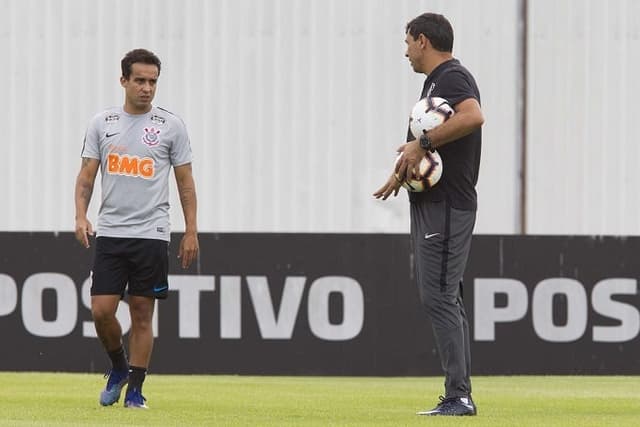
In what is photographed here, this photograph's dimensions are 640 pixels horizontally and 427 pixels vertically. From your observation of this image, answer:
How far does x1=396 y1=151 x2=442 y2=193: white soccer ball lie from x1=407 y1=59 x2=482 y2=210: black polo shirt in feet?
0.16

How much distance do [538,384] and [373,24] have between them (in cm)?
476

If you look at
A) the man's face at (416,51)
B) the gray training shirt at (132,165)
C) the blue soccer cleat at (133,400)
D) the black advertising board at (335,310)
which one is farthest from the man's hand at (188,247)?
Answer: the black advertising board at (335,310)

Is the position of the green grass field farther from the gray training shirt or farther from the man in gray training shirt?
the gray training shirt

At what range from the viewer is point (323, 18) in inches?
596

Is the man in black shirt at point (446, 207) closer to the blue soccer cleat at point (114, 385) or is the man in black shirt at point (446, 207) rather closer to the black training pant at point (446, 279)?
the black training pant at point (446, 279)

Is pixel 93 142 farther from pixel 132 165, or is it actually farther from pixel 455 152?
pixel 455 152

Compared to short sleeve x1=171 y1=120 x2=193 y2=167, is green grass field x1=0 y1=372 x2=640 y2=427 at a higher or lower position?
A: lower

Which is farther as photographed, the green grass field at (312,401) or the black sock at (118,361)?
the black sock at (118,361)

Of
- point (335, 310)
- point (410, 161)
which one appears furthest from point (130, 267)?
point (335, 310)

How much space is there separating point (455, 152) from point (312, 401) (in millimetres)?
2404

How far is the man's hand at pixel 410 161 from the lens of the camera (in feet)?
25.0

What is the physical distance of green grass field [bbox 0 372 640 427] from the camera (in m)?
7.79

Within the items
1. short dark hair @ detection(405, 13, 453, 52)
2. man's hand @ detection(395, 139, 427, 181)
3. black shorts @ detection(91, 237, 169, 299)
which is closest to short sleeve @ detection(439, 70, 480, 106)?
short dark hair @ detection(405, 13, 453, 52)

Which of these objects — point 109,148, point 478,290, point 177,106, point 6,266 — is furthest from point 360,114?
point 109,148
